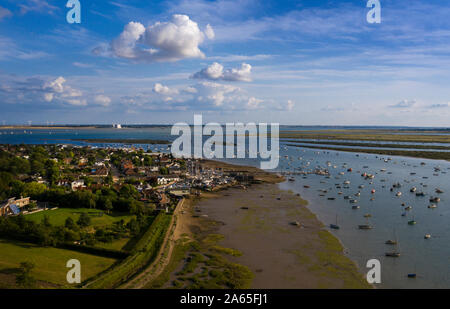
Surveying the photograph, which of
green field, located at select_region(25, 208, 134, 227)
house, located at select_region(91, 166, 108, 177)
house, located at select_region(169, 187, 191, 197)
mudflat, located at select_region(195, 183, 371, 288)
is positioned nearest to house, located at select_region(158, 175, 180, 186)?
house, located at select_region(169, 187, 191, 197)


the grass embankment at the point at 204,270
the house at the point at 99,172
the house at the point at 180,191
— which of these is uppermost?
the house at the point at 99,172

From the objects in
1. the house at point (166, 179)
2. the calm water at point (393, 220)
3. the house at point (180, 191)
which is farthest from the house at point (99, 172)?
the calm water at point (393, 220)

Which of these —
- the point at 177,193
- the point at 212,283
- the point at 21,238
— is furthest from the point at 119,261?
the point at 177,193

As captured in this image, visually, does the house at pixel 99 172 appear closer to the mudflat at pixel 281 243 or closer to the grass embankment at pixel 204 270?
the mudflat at pixel 281 243

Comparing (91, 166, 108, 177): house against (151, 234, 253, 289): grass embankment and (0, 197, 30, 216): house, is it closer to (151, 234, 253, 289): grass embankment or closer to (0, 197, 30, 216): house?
(0, 197, 30, 216): house

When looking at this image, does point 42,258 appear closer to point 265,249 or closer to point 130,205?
Result: point 130,205
